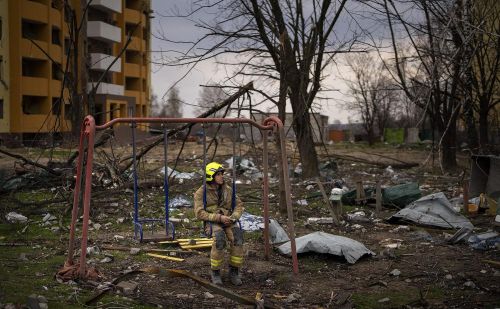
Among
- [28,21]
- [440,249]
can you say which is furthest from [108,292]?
[28,21]

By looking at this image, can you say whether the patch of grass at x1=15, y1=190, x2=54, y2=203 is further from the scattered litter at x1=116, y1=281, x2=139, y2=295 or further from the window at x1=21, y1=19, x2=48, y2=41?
the window at x1=21, y1=19, x2=48, y2=41

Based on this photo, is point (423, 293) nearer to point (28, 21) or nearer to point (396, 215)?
point (396, 215)

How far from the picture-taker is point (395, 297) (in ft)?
19.1

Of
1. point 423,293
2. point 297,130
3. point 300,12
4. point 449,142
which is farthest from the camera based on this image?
point 449,142

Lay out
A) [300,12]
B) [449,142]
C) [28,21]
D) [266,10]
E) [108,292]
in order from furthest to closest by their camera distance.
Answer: [28,21] < [449,142] < [266,10] < [300,12] < [108,292]

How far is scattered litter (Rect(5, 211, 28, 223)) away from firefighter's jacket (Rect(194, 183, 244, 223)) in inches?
173

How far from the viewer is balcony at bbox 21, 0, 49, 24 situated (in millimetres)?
34188

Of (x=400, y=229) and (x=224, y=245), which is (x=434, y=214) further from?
(x=224, y=245)

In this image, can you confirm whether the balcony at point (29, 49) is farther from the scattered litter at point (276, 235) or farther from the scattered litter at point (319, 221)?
the scattered litter at point (276, 235)

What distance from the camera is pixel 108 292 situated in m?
5.53

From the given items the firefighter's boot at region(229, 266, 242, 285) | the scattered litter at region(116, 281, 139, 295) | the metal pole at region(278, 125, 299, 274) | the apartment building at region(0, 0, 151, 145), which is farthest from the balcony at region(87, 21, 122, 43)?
the scattered litter at region(116, 281, 139, 295)

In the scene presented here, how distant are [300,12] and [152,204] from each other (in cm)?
471

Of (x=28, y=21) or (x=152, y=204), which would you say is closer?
(x=152, y=204)

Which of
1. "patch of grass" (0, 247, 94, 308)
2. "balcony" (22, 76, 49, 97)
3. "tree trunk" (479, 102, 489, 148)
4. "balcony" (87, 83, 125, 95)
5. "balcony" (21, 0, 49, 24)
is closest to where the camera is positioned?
"patch of grass" (0, 247, 94, 308)
